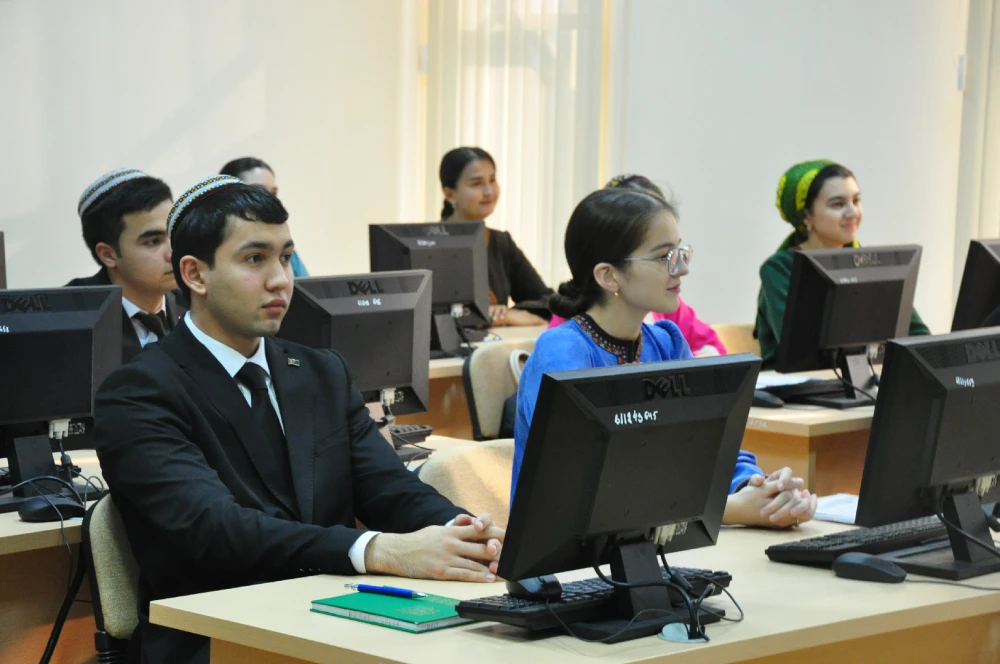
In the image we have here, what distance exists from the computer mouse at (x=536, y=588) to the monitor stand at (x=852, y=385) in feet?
7.50

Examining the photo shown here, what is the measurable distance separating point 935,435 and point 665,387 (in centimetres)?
55

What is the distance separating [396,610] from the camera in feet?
6.07

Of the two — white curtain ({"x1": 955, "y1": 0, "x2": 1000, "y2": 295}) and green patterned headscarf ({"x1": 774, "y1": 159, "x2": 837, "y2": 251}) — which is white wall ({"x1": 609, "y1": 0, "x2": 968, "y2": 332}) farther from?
green patterned headscarf ({"x1": 774, "y1": 159, "x2": 837, "y2": 251})

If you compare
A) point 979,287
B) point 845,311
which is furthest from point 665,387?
point 979,287

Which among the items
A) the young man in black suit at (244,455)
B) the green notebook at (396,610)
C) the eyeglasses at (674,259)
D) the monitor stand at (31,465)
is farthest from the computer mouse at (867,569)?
the monitor stand at (31,465)

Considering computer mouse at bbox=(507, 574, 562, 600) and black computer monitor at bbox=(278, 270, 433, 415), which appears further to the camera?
black computer monitor at bbox=(278, 270, 433, 415)

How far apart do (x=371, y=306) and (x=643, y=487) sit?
5.36 ft

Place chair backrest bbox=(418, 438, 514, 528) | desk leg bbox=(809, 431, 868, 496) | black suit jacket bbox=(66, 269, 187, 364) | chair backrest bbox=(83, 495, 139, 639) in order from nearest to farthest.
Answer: chair backrest bbox=(83, 495, 139, 639) → chair backrest bbox=(418, 438, 514, 528) → black suit jacket bbox=(66, 269, 187, 364) → desk leg bbox=(809, 431, 868, 496)

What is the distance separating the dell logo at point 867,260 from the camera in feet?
13.2

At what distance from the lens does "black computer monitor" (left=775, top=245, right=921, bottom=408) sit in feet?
12.9

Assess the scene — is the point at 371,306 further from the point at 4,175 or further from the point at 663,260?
the point at 4,175

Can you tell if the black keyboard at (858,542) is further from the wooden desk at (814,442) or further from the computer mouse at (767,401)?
the computer mouse at (767,401)

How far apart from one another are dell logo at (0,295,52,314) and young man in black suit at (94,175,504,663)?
483 millimetres

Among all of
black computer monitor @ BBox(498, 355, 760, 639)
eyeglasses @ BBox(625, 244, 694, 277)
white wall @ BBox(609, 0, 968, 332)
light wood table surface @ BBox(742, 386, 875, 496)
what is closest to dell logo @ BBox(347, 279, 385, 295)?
eyeglasses @ BBox(625, 244, 694, 277)
